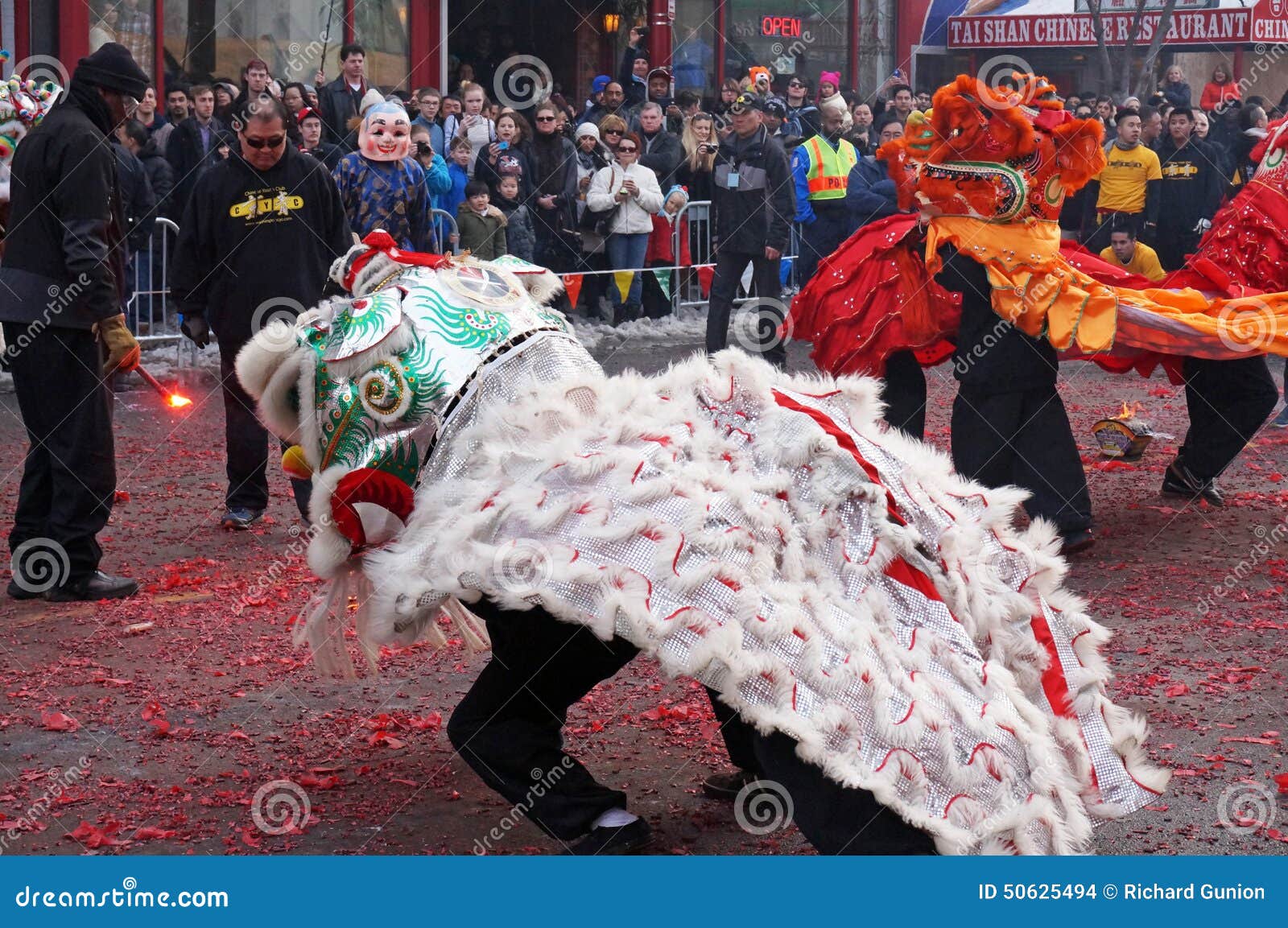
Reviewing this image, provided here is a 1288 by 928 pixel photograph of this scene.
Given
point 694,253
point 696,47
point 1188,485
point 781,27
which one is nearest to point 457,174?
point 694,253

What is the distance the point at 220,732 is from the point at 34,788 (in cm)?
57

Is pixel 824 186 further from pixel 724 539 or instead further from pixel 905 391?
pixel 724 539

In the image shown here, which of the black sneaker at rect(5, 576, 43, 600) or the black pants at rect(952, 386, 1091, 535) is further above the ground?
the black pants at rect(952, 386, 1091, 535)

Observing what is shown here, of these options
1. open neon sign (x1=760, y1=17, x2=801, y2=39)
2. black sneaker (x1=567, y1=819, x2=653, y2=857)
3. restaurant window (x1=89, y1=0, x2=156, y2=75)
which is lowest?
black sneaker (x1=567, y1=819, x2=653, y2=857)

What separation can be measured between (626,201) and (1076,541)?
6.68 m

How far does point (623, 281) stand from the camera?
1259cm

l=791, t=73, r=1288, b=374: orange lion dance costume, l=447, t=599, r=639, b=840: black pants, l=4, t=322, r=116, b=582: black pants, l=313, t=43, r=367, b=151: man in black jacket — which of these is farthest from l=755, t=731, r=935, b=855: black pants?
l=313, t=43, r=367, b=151: man in black jacket

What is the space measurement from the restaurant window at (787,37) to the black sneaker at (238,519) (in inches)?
550

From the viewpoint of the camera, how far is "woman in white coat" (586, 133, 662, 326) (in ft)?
40.2

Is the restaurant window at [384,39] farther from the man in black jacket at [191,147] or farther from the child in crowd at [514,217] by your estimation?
the man in black jacket at [191,147]

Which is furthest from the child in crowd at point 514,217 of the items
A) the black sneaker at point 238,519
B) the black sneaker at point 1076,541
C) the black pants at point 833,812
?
the black pants at point 833,812

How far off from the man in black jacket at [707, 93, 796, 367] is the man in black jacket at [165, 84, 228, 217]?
3543 millimetres

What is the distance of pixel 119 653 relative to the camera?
507cm

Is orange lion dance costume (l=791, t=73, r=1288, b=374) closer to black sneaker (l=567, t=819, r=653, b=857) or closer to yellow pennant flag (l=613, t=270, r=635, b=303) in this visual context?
black sneaker (l=567, t=819, r=653, b=857)
